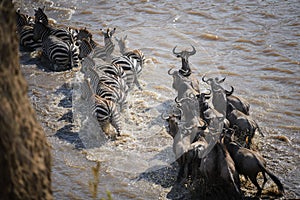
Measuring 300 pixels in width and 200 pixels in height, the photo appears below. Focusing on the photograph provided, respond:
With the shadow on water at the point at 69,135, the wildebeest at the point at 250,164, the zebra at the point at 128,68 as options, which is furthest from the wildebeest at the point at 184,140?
the zebra at the point at 128,68

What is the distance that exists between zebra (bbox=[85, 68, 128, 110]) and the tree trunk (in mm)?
5541

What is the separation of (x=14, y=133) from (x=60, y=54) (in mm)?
8945

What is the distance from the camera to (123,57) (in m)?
11.2

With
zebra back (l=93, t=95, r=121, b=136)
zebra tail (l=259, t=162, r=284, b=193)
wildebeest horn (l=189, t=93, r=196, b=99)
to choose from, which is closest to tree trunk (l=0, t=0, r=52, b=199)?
zebra tail (l=259, t=162, r=284, b=193)

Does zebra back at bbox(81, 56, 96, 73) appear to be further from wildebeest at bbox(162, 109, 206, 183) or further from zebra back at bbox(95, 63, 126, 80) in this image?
wildebeest at bbox(162, 109, 206, 183)

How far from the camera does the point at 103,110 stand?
869 cm

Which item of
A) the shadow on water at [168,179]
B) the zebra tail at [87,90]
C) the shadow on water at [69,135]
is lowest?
the shadow on water at [168,179]

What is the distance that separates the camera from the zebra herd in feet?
29.3

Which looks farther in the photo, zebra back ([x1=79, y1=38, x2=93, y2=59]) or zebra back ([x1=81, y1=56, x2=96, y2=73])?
zebra back ([x1=79, y1=38, x2=93, y2=59])

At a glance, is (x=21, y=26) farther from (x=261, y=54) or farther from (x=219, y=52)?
(x=261, y=54)

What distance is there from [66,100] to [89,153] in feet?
8.01

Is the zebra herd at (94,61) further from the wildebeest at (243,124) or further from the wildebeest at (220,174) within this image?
the wildebeest at (220,174)

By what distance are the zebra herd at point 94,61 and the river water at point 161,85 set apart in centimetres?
38

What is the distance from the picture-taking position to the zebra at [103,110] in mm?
8703
